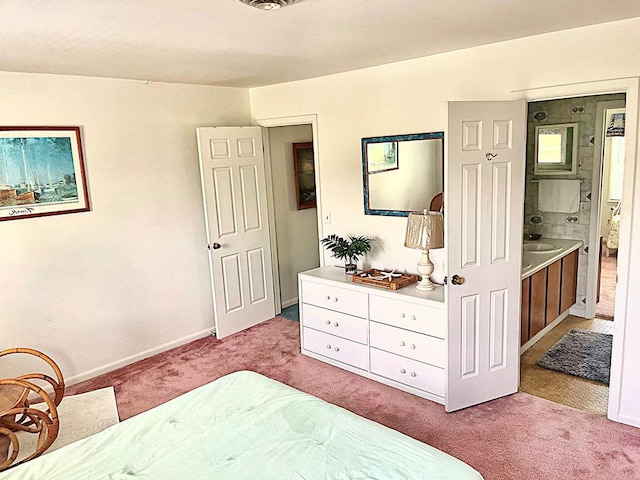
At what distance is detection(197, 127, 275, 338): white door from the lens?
4.32 m

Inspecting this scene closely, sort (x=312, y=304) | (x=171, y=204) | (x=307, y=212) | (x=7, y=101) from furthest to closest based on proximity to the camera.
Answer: (x=307, y=212) < (x=171, y=204) < (x=312, y=304) < (x=7, y=101)

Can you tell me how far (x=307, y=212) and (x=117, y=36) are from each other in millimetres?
3264

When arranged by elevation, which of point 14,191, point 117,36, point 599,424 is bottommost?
point 599,424

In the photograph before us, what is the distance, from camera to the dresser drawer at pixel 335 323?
3652 millimetres

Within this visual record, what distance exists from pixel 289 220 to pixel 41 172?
252 centimetres

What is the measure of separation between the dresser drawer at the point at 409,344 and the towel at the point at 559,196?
2.36m

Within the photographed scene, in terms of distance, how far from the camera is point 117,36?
246 cm

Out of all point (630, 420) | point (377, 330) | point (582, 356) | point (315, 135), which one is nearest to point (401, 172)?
point (315, 135)

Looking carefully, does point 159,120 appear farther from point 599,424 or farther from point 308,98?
point 599,424

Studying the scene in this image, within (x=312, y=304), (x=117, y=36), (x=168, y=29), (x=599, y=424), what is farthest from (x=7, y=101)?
(x=599, y=424)

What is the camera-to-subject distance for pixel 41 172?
346 cm

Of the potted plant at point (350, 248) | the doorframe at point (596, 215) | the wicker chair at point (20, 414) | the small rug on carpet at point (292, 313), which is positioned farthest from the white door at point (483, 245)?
the wicker chair at point (20, 414)

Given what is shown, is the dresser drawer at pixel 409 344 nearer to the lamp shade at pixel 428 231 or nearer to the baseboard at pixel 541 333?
the lamp shade at pixel 428 231

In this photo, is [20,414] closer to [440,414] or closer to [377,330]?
[377,330]
